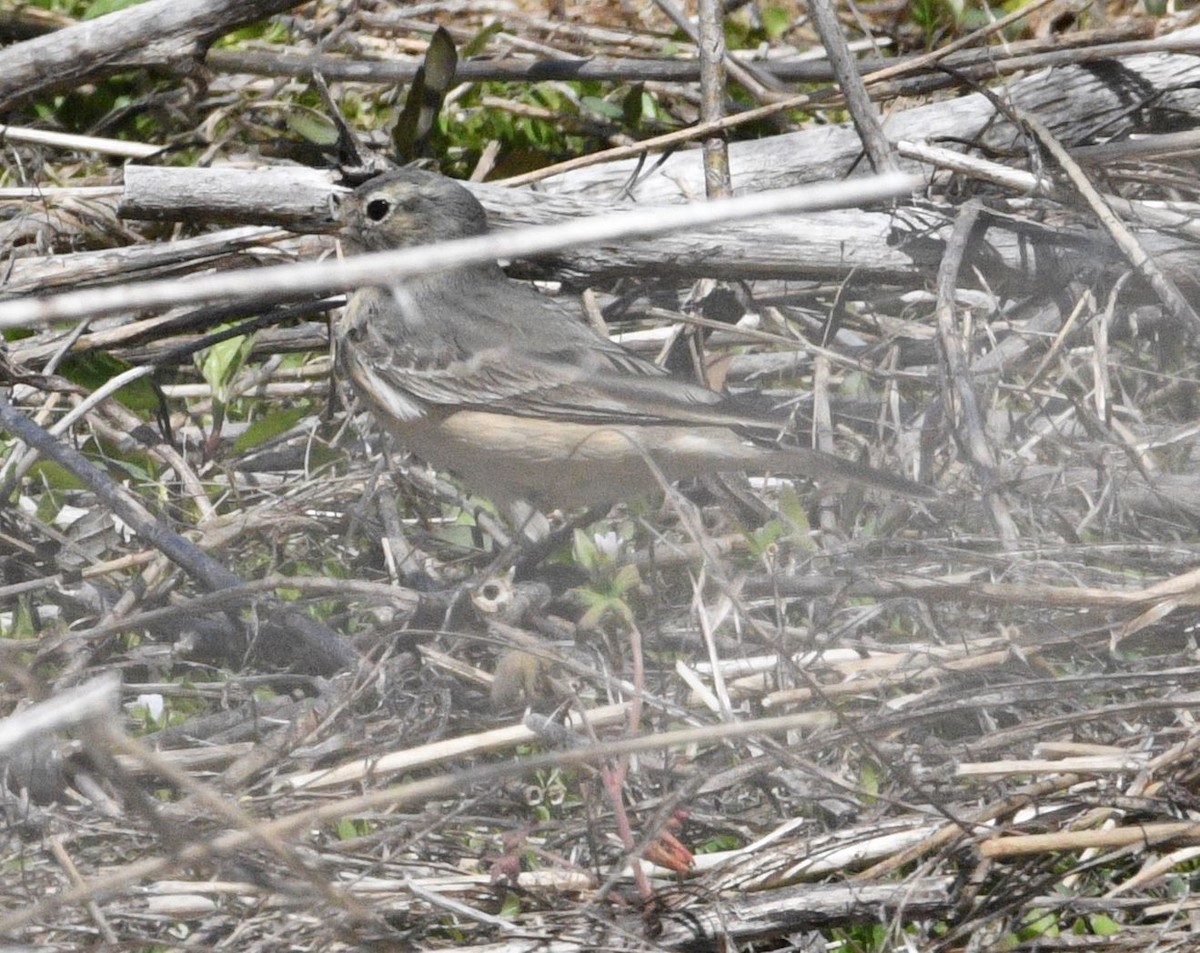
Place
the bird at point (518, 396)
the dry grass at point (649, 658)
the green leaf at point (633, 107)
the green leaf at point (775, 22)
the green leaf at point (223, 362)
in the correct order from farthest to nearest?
the green leaf at point (775, 22) → the green leaf at point (633, 107) → the green leaf at point (223, 362) → the bird at point (518, 396) → the dry grass at point (649, 658)

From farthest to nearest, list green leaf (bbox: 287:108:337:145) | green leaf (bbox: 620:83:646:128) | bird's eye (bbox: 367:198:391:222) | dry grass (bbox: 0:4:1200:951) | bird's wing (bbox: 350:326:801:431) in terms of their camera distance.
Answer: green leaf (bbox: 620:83:646:128) < green leaf (bbox: 287:108:337:145) < bird's eye (bbox: 367:198:391:222) < bird's wing (bbox: 350:326:801:431) < dry grass (bbox: 0:4:1200:951)

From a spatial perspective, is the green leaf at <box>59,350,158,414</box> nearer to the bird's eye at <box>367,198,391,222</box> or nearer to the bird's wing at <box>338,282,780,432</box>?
the bird's wing at <box>338,282,780,432</box>

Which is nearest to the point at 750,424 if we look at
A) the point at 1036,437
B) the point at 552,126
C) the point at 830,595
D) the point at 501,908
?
the point at 830,595

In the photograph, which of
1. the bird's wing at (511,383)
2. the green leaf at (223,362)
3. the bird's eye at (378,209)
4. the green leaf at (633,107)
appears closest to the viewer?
the bird's wing at (511,383)

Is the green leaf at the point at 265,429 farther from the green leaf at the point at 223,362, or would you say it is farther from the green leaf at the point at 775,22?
the green leaf at the point at 775,22

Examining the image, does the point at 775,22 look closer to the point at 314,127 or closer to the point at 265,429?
the point at 314,127

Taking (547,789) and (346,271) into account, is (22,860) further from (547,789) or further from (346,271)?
(346,271)

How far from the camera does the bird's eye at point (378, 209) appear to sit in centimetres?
571

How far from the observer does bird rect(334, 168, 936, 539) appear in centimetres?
509

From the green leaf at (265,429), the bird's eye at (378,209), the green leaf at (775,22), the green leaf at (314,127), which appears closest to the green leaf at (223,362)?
the green leaf at (265,429)

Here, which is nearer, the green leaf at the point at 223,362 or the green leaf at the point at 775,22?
the green leaf at the point at 223,362

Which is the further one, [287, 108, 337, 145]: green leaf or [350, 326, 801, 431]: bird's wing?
[287, 108, 337, 145]: green leaf

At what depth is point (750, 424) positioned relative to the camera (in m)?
4.87

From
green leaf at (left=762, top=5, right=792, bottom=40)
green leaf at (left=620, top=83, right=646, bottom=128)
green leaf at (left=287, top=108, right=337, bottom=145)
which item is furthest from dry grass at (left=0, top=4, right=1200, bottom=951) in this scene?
green leaf at (left=762, top=5, right=792, bottom=40)
